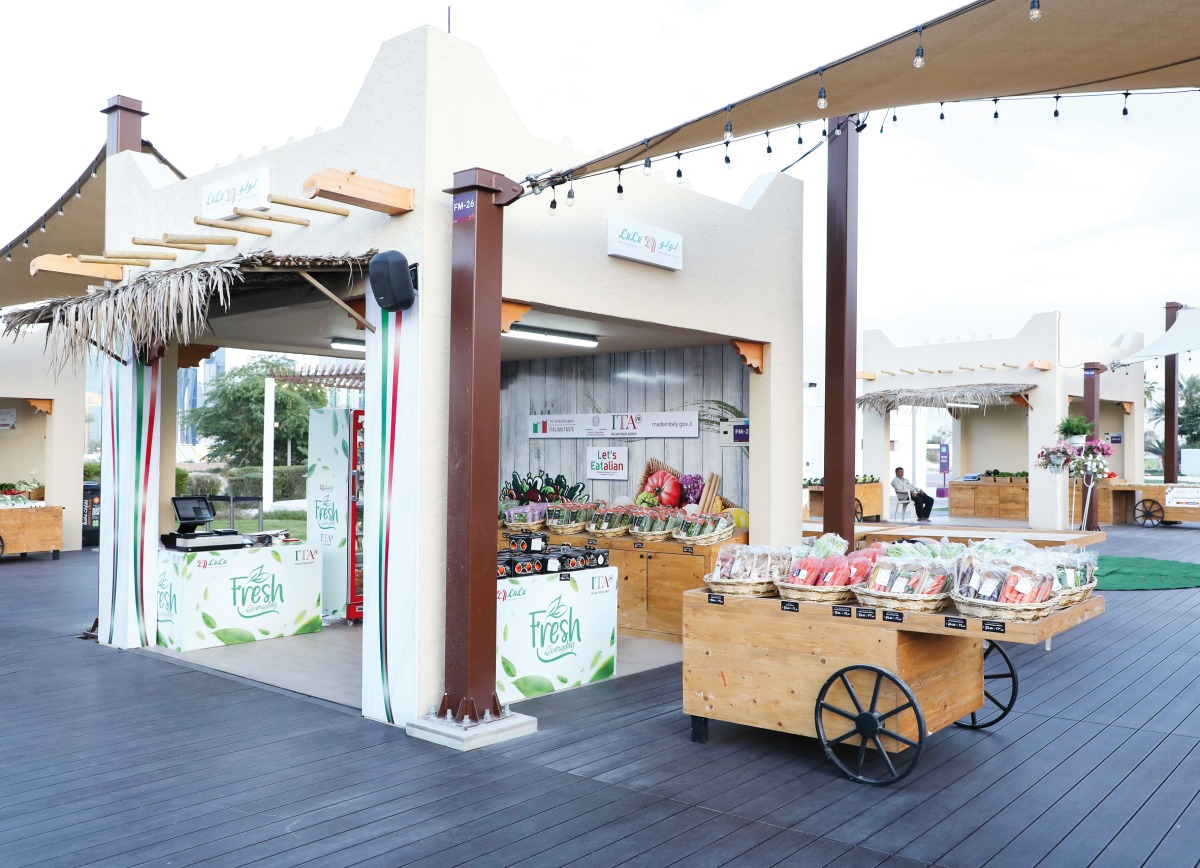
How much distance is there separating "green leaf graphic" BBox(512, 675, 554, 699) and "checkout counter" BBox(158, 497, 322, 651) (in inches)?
116

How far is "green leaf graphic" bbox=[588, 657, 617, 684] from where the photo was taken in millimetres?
6508

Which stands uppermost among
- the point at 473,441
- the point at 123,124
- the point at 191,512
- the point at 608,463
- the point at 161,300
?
the point at 123,124

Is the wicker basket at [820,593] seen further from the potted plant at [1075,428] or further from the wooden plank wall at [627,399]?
the potted plant at [1075,428]

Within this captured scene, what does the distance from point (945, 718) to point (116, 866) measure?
12.4 feet

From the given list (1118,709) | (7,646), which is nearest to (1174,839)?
(1118,709)

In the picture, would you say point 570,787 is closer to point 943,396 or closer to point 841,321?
point 841,321

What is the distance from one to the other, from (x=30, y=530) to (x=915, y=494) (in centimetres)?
1606

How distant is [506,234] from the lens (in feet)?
19.1

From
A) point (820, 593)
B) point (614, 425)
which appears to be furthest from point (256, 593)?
point (820, 593)

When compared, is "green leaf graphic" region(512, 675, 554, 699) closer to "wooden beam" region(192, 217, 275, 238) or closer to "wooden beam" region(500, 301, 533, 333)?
"wooden beam" region(500, 301, 533, 333)

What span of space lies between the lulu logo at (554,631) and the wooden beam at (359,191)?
8.72ft

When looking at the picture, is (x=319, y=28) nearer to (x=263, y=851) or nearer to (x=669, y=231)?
(x=669, y=231)

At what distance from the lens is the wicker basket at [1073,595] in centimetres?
437

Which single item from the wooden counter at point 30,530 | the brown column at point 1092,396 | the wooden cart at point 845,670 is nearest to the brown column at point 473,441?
the wooden cart at point 845,670
